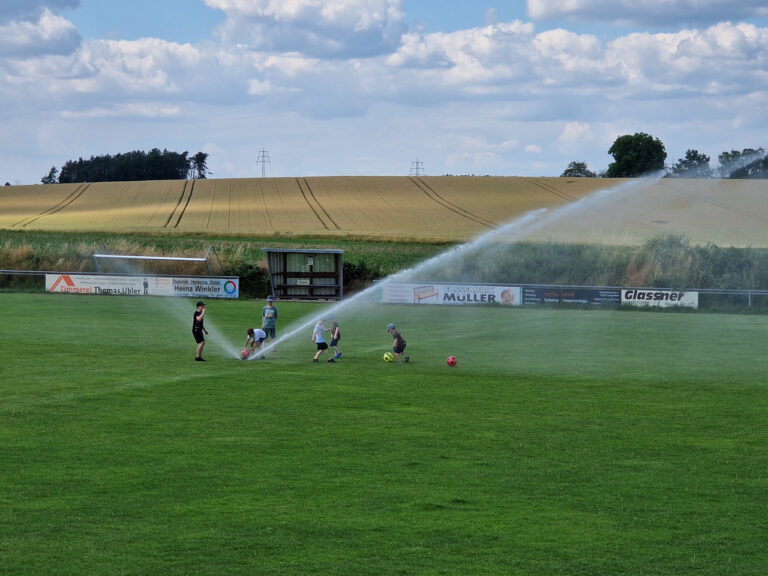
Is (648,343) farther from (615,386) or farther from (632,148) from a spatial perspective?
(632,148)

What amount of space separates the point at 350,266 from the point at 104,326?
89.3 feet

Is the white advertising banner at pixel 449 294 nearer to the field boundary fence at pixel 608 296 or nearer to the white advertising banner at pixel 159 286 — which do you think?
the field boundary fence at pixel 608 296

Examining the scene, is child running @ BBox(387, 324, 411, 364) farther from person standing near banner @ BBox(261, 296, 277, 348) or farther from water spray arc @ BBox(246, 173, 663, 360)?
water spray arc @ BBox(246, 173, 663, 360)

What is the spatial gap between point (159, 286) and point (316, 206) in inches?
1816

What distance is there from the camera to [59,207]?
376 feet

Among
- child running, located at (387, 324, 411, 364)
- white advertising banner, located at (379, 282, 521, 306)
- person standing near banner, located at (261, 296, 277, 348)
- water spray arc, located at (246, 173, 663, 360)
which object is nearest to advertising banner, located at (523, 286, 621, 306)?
white advertising banner, located at (379, 282, 521, 306)

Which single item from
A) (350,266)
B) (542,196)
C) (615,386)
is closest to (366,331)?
(615,386)

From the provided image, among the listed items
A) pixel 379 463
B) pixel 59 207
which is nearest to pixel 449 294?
pixel 379 463

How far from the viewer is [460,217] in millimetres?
95625

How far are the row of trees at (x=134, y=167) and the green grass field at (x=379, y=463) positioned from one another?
155 metres

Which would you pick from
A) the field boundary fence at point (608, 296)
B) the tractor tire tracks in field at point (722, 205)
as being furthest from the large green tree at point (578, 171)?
the field boundary fence at point (608, 296)

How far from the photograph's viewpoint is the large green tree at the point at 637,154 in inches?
5404

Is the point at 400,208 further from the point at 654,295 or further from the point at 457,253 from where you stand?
the point at 654,295

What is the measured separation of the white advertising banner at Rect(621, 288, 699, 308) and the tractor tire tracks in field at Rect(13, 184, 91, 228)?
63.2 metres
